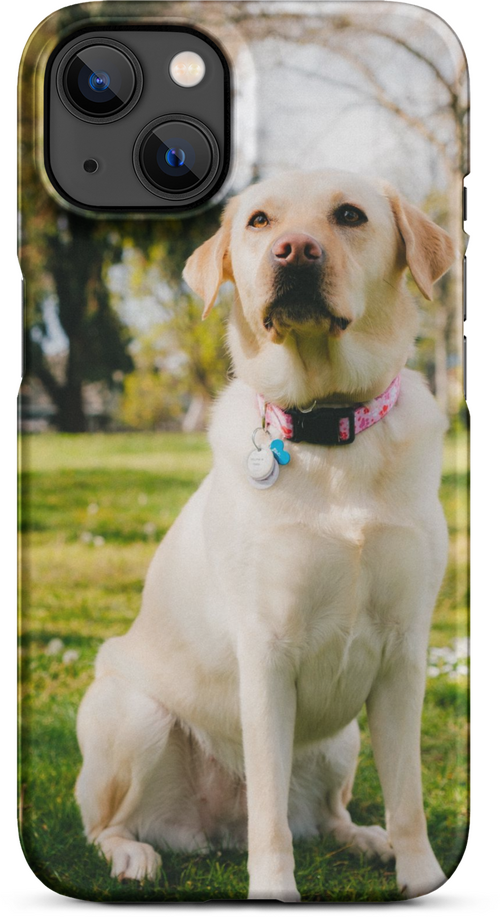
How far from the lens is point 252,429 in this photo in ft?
11.0

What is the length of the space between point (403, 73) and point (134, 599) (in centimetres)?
194

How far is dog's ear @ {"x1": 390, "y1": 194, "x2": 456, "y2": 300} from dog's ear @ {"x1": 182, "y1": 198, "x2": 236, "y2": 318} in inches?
19.7

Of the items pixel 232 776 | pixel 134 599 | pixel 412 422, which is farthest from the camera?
pixel 134 599

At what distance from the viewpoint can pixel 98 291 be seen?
3.42 meters

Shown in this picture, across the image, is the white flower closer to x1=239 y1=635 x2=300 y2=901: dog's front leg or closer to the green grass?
the green grass

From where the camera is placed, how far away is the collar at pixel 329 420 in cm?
326

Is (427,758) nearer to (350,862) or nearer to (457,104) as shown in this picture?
(350,862)

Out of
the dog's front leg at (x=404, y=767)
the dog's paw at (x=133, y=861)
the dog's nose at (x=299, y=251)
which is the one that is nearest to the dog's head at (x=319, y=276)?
the dog's nose at (x=299, y=251)

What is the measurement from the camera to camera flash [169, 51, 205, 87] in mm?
3395

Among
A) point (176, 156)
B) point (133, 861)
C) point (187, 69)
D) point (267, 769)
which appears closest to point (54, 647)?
point (133, 861)

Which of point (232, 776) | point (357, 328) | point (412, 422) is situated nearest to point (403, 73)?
point (357, 328)

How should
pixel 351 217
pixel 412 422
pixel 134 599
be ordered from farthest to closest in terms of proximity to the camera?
pixel 134 599 → pixel 412 422 → pixel 351 217

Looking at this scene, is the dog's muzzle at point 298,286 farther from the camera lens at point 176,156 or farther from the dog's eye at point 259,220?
the camera lens at point 176,156

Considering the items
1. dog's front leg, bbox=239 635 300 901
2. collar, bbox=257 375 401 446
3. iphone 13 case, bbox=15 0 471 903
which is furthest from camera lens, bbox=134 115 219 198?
dog's front leg, bbox=239 635 300 901
